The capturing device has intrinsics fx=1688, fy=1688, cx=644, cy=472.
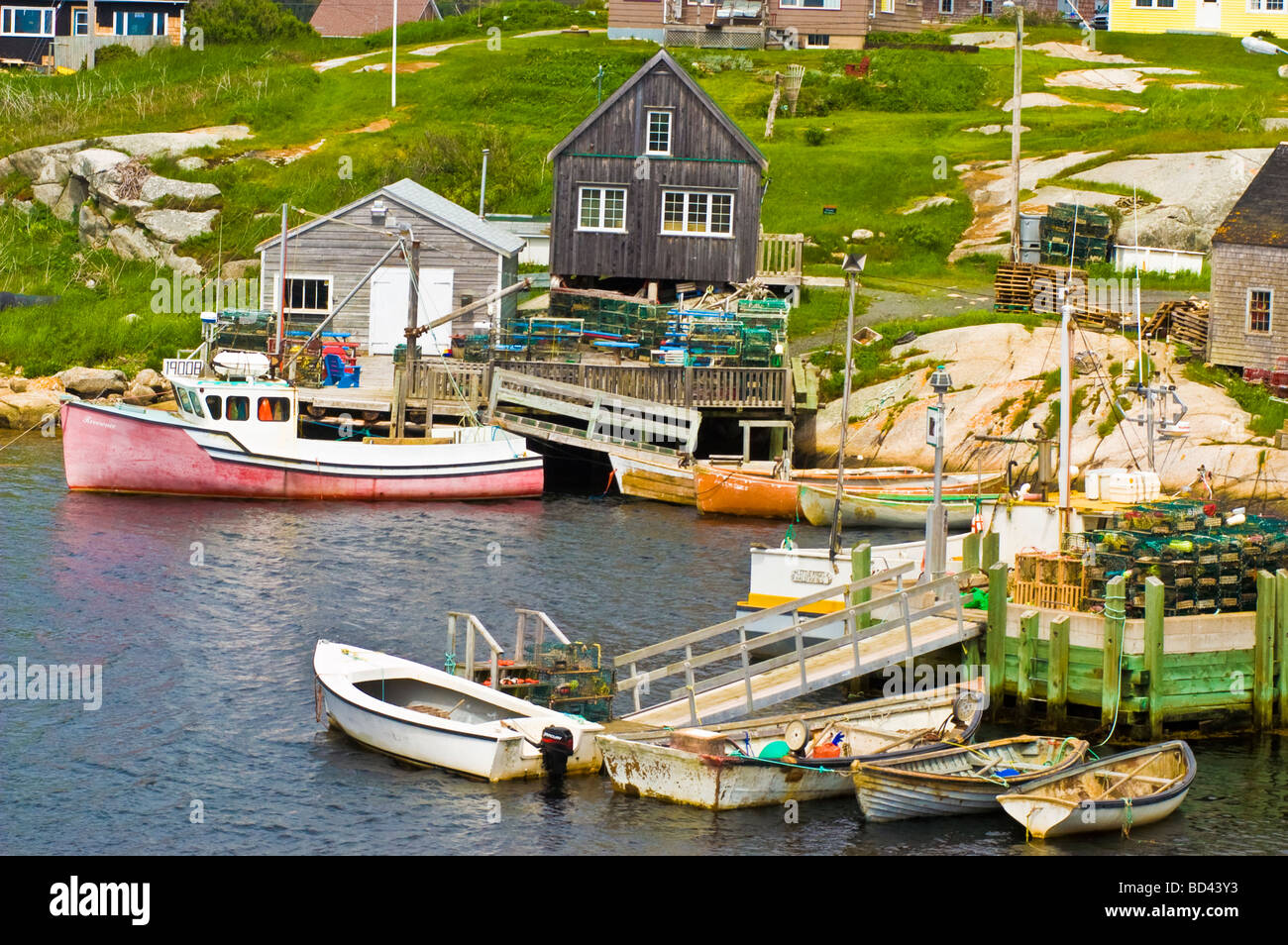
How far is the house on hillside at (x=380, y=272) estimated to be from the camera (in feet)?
178

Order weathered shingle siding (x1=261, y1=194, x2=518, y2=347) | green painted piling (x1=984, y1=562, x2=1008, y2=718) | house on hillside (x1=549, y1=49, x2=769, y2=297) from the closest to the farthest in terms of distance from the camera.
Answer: green painted piling (x1=984, y1=562, x2=1008, y2=718)
weathered shingle siding (x1=261, y1=194, x2=518, y2=347)
house on hillside (x1=549, y1=49, x2=769, y2=297)

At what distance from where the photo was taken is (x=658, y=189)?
56.6 m

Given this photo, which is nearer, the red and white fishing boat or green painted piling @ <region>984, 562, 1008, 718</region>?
green painted piling @ <region>984, 562, 1008, 718</region>

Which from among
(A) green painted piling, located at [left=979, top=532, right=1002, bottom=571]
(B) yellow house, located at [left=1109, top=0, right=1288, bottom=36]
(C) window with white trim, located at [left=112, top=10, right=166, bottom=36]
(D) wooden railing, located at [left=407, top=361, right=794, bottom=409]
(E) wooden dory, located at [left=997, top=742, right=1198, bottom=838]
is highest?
(B) yellow house, located at [left=1109, top=0, right=1288, bottom=36]

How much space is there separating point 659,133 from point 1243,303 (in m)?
19.8

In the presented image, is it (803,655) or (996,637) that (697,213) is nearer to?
(996,637)

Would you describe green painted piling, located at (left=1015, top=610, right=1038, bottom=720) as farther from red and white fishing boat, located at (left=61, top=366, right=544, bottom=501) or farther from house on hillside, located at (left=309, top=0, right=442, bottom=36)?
house on hillside, located at (left=309, top=0, right=442, bottom=36)

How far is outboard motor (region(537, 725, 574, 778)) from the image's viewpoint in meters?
24.4

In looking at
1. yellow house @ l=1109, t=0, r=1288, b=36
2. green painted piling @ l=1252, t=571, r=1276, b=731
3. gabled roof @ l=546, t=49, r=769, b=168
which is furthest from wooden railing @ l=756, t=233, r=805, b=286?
yellow house @ l=1109, t=0, r=1288, b=36

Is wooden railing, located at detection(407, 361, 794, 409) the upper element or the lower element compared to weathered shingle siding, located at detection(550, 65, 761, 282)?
lower

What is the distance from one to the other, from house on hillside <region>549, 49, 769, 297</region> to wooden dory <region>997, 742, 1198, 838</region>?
114ft

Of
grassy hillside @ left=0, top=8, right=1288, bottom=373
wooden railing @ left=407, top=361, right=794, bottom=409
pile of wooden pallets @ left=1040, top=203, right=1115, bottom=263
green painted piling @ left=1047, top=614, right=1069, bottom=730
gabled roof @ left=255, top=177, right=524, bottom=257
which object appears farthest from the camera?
grassy hillside @ left=0, top=8, right=1288, bottom=373

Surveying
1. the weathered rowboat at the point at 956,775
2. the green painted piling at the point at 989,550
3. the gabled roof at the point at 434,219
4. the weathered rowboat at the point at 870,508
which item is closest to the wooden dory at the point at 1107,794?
the weathered rowboat at the point at 956,775
